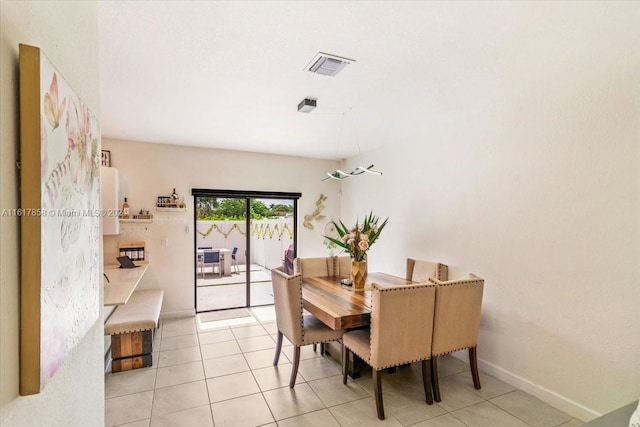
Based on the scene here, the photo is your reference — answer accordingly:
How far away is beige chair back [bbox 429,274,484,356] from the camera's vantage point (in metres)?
2.54

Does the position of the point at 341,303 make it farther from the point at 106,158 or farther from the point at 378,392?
the point at 106,158

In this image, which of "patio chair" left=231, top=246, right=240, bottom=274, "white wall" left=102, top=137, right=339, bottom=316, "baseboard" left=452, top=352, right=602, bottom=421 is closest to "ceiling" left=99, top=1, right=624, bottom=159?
"white wall" left=102, top=137, right=339, bottom=316

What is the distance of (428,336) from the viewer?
2.52 meters

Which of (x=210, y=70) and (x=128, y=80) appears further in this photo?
(x=128, y=80)

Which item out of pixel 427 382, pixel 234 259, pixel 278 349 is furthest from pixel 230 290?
pixel 427 382

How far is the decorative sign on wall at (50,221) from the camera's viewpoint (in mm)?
772

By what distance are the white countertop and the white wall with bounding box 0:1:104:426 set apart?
4.27ft

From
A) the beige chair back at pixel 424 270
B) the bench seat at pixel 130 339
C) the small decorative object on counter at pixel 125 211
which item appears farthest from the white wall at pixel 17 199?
the small decorative object on counter at pixel 125 211

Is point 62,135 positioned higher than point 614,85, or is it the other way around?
point 614,85

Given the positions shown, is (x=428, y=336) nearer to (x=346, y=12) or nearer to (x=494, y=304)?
(x=494, y=304)

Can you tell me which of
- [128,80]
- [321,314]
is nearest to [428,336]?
[321,314]

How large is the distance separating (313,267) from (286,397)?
A: 1.61 m

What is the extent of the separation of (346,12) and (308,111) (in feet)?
4.86

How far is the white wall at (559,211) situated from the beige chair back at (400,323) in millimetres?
1025
